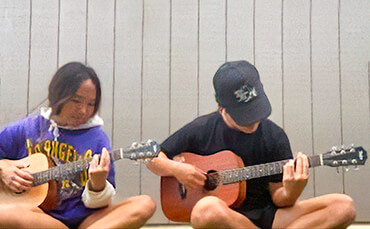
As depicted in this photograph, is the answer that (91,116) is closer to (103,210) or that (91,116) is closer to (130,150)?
(130,150)

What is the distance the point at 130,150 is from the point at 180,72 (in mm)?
514

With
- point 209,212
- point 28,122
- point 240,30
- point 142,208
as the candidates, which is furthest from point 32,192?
point 240,30

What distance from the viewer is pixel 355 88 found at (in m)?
2.01

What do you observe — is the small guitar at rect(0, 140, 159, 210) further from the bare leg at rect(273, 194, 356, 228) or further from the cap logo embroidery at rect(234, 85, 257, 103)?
the bare leg at rect(273, 194, 356, 228)

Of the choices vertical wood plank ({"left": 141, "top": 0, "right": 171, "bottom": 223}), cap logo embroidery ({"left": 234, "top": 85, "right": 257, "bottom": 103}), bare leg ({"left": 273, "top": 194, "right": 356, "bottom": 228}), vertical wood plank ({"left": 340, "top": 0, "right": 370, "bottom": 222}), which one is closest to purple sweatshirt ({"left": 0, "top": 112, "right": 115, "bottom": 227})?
vertical wood plank ({"left": 141, "top": 0, "right": 171, "bottom": 223})

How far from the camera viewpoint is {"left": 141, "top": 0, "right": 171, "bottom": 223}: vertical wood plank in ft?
6.63

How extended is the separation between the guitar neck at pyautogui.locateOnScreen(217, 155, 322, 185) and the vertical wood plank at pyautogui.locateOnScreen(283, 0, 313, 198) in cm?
40

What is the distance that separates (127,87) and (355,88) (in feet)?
2.75

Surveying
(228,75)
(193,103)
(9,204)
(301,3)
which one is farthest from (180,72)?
(9,204)

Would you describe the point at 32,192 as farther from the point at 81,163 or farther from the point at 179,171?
the point at 179,171

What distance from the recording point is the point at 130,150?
1.62m

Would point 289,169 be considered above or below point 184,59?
below

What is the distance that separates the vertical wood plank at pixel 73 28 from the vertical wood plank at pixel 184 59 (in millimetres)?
331

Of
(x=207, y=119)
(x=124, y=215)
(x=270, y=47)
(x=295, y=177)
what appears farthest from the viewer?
(x=270, y=47)
